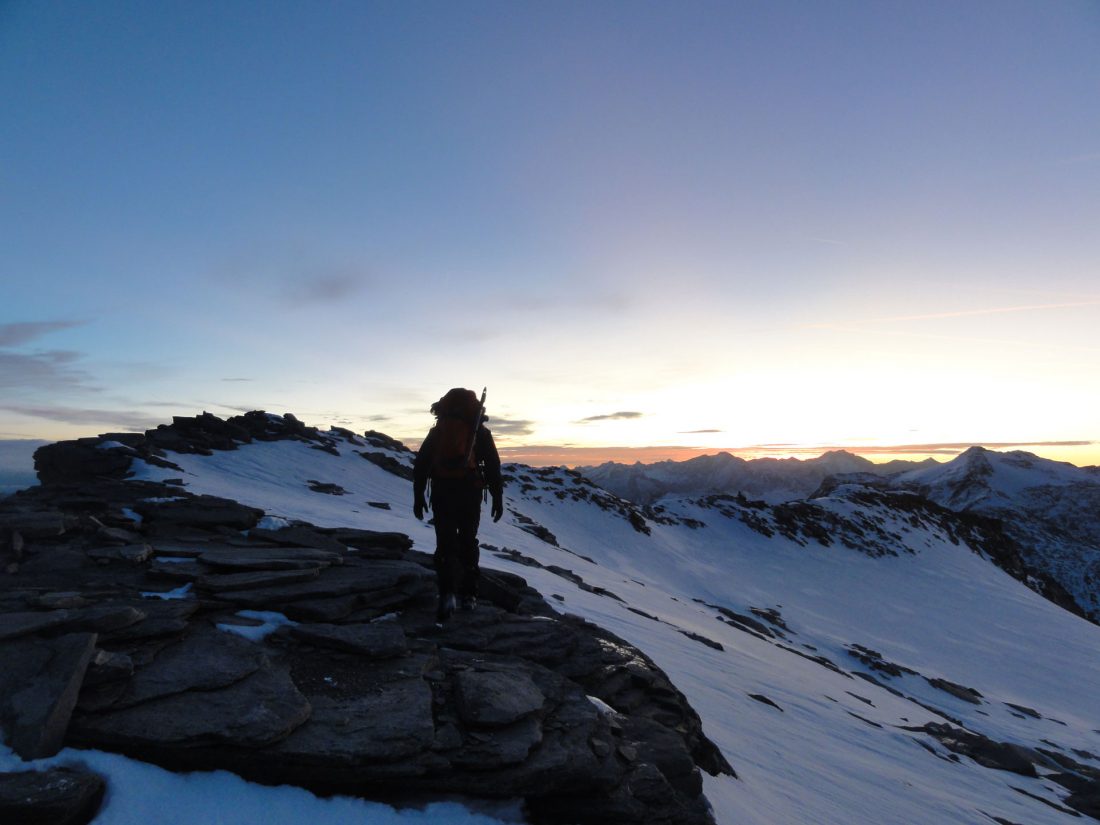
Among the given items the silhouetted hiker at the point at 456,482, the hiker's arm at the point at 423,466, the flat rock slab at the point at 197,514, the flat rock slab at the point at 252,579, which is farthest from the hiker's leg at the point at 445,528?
the flat rock slab at the point at 197,514

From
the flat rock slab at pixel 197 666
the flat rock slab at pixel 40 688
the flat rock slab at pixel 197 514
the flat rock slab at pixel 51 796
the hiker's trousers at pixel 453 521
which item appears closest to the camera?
the flat rock slab at pixel 51 796

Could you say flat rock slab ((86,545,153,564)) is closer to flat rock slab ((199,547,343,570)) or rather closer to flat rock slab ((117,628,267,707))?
flat rock slab ((199,547,343,570))

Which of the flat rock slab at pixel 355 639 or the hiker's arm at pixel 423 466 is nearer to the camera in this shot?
the flat rock slab at pixel 355 639

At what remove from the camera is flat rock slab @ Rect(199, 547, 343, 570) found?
764 cm

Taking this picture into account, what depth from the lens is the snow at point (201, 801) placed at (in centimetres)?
391

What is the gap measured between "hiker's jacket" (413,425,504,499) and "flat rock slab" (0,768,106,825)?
179 inches

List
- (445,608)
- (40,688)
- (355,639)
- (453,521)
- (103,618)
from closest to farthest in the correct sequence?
1. (40,688)
2. (103,618)
3. (355,639)
4. (445,608)
5. (453,521)

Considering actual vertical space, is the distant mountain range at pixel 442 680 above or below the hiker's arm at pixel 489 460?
below

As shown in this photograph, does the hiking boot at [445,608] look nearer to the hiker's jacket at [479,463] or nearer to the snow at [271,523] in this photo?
the hiker's jacket at [479,463]

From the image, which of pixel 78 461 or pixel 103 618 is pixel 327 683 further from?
pixel 78 461

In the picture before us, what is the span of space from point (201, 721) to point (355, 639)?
1790 millimetres

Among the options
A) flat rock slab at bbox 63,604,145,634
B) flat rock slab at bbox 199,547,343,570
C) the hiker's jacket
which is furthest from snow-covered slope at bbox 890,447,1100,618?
flat rock slab at bbox 63,604,145,634

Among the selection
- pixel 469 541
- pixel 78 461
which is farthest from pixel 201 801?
pixel 78 461

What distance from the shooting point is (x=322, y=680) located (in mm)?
5461
